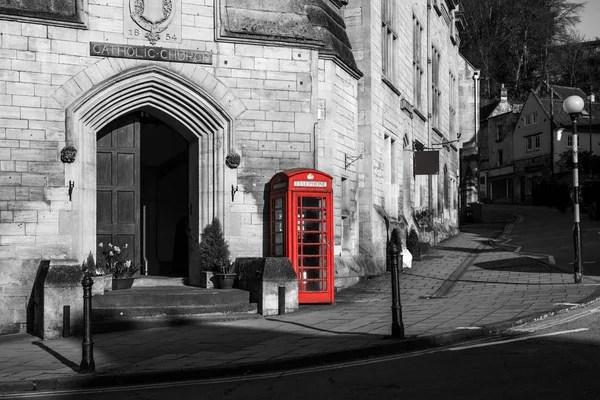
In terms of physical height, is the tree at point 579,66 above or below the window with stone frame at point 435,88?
above

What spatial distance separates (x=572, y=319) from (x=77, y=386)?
6.94 m

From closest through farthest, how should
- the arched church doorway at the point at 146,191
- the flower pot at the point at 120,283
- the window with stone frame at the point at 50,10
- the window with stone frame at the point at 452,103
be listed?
1. the window with stone frame at the point at 50,10
2. the flower pot at the point at 120,283
3. the arched church doorway at the point at 146,191
4. the window with stone frame at the point at 452,103

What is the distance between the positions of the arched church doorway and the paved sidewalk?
3.49 meters

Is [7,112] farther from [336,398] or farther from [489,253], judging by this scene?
[489,253]

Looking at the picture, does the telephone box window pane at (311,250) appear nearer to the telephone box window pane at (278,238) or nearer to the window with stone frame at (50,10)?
the telephone box window pane at (278,238)

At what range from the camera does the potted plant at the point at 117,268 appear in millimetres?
14727

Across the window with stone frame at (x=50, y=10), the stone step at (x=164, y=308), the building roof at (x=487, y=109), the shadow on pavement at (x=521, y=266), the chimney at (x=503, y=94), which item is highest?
the chimney at (x=503, y=94)

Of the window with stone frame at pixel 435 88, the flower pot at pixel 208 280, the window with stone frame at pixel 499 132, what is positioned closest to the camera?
the flower pot at pixel 208 280

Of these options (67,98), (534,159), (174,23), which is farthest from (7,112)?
(534,159)

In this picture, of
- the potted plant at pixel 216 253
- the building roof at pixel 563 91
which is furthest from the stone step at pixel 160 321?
the building roof at pixel 563 91

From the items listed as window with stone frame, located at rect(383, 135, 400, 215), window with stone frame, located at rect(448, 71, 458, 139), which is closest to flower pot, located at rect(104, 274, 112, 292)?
window with stone frame, located at rect(383, 135, 400, 215)

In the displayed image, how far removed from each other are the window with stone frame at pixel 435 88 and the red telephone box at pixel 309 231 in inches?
689

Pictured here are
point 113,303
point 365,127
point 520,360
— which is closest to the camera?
point 520,360

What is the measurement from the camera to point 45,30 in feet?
47.4
